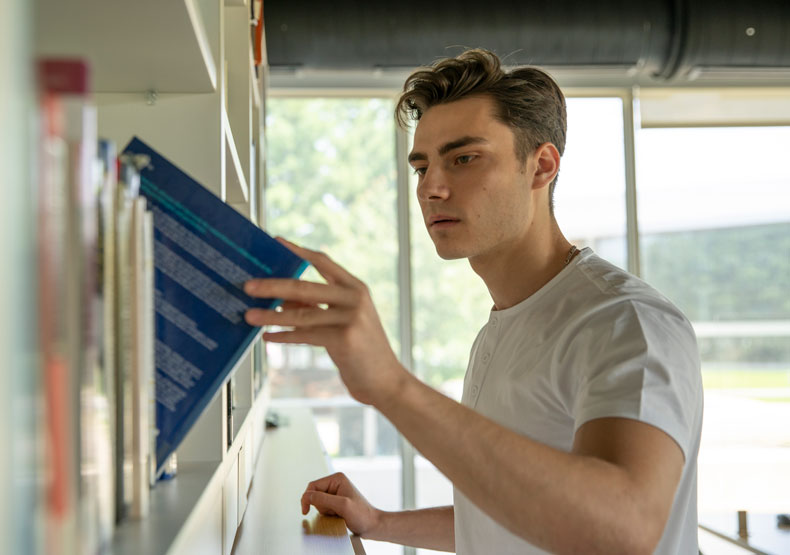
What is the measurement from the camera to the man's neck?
143 centimetres

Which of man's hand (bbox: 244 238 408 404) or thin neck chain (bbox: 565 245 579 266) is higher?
thin neck chain (bbox: 565 245 579 266)

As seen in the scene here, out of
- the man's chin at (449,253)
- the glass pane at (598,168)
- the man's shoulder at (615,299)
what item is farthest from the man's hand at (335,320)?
the glass pane at (598,168)

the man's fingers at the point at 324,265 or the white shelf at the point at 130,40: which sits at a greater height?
the white shelf at the point at 130,40

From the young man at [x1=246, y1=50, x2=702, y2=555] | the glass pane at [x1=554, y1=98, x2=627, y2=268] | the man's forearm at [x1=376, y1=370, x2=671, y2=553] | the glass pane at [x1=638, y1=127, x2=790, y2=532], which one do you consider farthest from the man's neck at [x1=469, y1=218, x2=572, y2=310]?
the glass pane at [x1=638, y1=127, x2=790, y2=532]

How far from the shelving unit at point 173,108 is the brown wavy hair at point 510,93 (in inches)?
20.1

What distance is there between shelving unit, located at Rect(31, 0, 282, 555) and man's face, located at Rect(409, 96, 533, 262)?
1.34ft

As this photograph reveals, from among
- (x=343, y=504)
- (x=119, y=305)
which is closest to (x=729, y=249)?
(x=343, y=504)

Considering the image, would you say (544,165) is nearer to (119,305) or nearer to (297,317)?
(297,317)

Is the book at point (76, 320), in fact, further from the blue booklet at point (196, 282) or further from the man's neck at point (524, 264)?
the man's neck at point (524, 264)

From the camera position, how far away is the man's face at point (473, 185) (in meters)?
1.41

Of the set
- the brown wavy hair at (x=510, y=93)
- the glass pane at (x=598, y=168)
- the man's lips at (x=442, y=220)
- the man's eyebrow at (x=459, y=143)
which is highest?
the glass pane at (x=598, y=168)

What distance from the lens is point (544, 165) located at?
1.53 m

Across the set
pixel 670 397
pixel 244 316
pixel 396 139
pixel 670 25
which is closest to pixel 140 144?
pixel 244 316

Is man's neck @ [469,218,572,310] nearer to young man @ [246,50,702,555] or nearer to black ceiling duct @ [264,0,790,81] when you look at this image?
young man @ [246,50,702,555]
